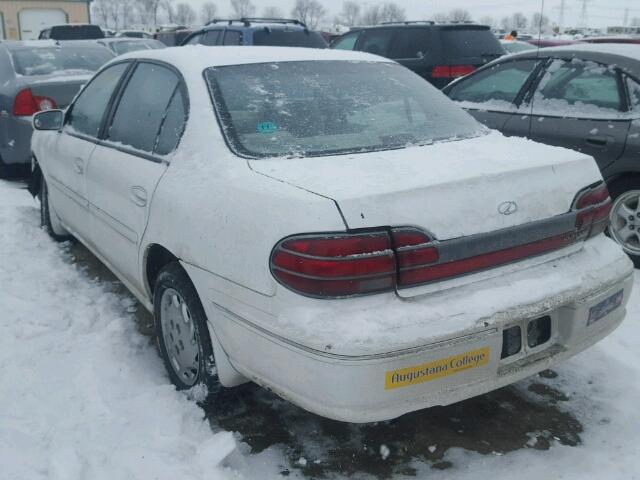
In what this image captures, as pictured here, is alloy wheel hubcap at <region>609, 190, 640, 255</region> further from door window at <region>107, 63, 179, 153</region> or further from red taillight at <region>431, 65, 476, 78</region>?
red taillight at <region>431, 65, 476, 78</region>

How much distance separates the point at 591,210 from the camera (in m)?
2.69

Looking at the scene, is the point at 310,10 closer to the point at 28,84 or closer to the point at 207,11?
the point at 207,11

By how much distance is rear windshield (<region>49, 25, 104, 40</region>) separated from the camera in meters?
17.3

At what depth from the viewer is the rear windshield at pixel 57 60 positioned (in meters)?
7.48

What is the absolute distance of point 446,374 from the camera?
7.37 feet

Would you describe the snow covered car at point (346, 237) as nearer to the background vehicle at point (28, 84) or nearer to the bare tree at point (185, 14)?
the background vehicle at point (28, 84)

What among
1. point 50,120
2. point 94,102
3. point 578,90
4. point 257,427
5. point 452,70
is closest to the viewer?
point 257,427

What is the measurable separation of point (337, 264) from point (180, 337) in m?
1.14

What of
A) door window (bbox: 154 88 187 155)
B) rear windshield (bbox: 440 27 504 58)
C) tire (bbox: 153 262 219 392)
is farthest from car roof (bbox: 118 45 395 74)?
rear windshield (bbox: 440 27 504 58)

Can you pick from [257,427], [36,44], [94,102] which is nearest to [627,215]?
[257,427]

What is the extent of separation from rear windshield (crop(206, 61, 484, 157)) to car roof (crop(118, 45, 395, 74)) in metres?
0.06

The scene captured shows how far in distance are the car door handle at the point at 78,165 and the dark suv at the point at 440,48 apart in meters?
6.31

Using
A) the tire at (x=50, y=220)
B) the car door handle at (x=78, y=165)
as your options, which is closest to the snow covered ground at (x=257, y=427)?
the car door handle at (x=78, y=165)

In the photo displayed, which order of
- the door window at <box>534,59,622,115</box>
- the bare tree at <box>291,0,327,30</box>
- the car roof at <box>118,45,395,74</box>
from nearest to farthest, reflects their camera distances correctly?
the car roof at <box>118,45,395,74</box> < the door window at <box>534,59,622,115</box> < the bare tree at <box>291,0,327,30</box>
